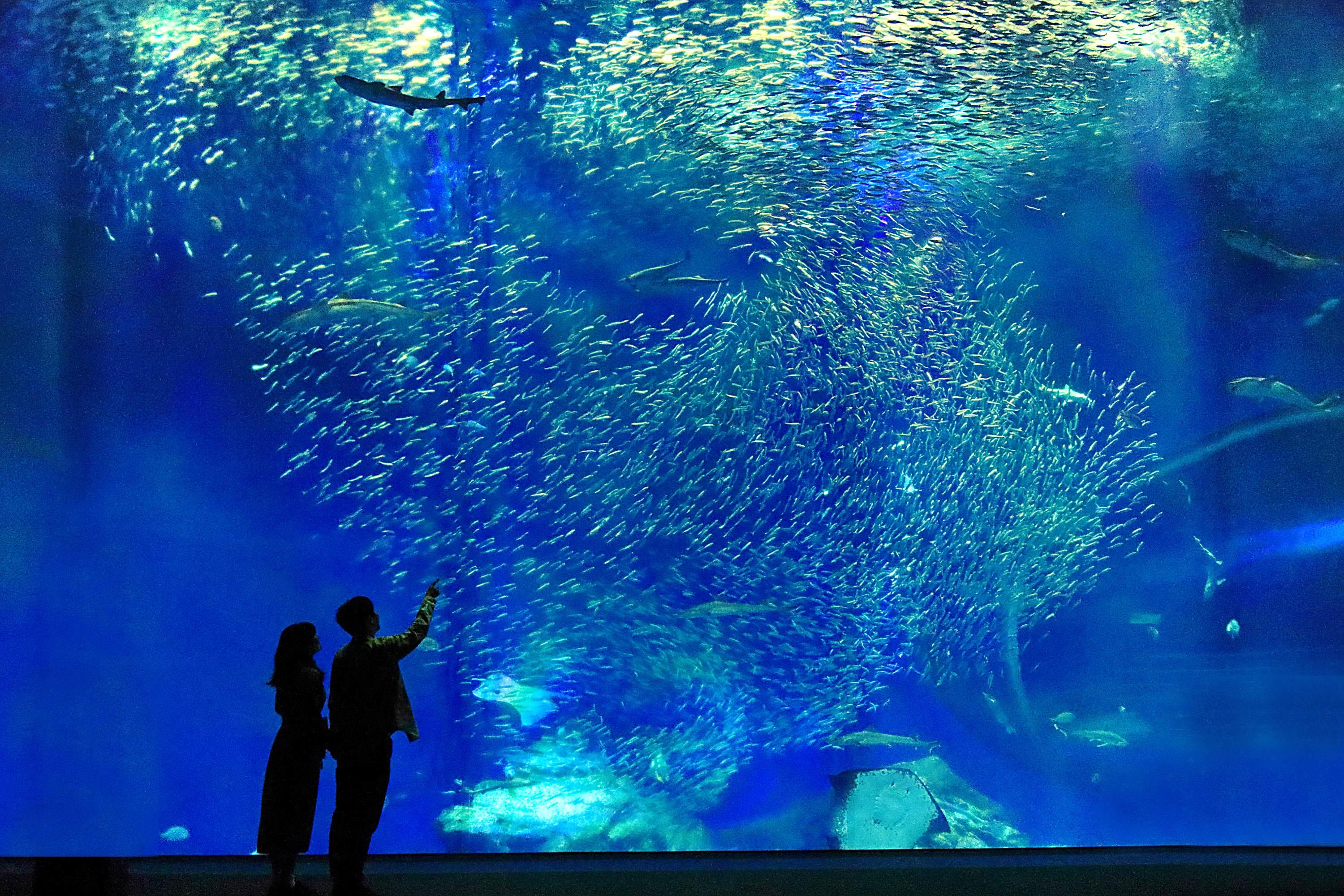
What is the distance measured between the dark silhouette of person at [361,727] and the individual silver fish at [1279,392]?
8.25 meters

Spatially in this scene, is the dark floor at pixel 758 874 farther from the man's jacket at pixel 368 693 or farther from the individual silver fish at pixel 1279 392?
the individual silver fish at pixel 1279 392

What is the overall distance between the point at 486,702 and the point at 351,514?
2582 millimetres

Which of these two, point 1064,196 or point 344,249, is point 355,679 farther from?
point 1064,196

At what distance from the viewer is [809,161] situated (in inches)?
301

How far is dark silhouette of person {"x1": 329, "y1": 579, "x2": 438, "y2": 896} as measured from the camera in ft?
10.6

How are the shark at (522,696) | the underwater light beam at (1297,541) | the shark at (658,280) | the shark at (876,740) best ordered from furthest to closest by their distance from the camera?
the shark at (522,696), the shark at (876,740), the underwater light beam at (1297,541), the shark at (658,280)

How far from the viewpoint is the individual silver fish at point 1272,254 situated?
25.5 ft

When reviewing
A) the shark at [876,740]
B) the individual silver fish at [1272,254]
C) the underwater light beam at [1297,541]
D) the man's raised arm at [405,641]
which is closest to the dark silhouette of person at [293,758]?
the man's raised arm at [405,641]

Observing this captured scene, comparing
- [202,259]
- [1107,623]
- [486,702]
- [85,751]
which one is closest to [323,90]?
[202,259]

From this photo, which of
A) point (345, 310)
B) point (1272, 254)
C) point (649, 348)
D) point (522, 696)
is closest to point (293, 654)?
point (345, 310)

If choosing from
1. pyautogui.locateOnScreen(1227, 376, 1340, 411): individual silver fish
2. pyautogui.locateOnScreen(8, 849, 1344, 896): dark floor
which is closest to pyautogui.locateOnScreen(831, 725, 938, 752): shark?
pyautogui.locateOnScreen(8, 849, 1344, 896): dark floor

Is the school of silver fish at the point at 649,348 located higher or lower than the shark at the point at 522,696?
higher

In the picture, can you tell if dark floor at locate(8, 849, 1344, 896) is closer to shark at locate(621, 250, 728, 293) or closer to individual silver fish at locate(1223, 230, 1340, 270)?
shark at locate(621, 250, 728, 293)

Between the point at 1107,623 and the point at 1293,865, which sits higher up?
the point at 1293,865
